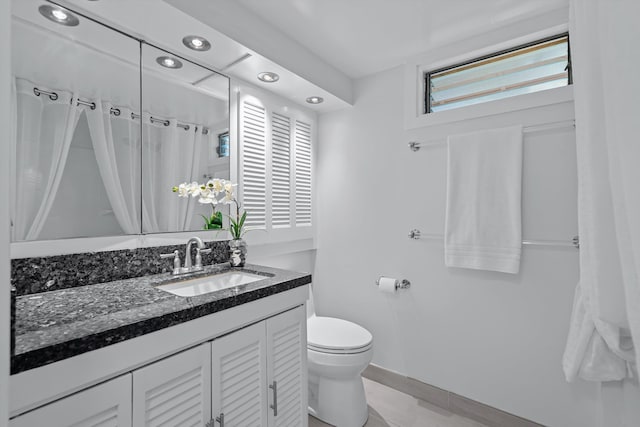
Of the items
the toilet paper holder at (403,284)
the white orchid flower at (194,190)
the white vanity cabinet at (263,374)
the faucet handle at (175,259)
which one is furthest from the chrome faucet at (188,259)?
the toilet paper holder at (403,284)

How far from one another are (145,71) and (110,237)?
2.75 ft

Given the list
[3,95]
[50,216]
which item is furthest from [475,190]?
[50,216]

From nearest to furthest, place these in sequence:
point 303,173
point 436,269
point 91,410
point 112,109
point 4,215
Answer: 1. point 4,215
2. point 91,410
3. point 112,109
4. point 436,269
5. point 303,173

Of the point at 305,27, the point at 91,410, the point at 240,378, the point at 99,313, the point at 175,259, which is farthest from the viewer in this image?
the point at 305,27

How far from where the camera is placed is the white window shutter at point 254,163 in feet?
6.34

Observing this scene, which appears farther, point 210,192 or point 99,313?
point 210,192

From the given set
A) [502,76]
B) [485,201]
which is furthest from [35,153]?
[502,76]

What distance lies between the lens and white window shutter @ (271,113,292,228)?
216cm

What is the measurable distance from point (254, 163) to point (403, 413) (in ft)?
6.15

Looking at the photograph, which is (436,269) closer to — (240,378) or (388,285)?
(388,285)

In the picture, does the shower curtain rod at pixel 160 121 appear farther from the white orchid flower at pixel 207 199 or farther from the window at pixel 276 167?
the white orchid flower at pixel 207 199

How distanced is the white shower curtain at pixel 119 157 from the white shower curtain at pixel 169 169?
0.04m

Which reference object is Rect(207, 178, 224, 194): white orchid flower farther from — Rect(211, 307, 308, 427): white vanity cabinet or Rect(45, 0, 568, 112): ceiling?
Rect(211, 307, 308, 427): white vanity cabinet

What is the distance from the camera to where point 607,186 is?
82 cm
